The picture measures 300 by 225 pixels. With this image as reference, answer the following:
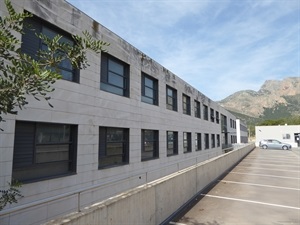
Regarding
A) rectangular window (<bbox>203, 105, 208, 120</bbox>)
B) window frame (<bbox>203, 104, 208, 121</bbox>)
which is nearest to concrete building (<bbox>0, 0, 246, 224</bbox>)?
window frame (<bbox>203, 104, 208, 121</bbox>)

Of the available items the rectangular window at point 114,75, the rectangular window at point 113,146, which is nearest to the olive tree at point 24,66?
the rectangular window at point 113,146

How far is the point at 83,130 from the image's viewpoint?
8484 millimetres

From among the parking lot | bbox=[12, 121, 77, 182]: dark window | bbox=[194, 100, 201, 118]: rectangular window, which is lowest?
the parking lot

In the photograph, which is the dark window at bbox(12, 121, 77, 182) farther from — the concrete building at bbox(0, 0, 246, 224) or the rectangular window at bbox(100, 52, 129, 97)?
the rectangular window at bbox(100, 52, 129, 97)

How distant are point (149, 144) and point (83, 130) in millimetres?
5841

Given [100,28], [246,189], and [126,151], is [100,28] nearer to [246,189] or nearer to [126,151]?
[126,151]

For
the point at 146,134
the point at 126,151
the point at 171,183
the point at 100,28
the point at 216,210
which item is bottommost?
the point at 216,210

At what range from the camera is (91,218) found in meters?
3.96

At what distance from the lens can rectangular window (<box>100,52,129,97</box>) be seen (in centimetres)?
1029

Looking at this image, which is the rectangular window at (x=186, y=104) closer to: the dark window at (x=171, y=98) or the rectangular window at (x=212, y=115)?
the dark window at (x=171, y=98)

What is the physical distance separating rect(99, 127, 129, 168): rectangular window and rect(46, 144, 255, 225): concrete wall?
11.1ft

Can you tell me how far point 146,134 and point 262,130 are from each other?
5092cm

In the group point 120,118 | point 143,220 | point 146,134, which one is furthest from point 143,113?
point 143,220

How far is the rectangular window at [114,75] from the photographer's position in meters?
10.3
